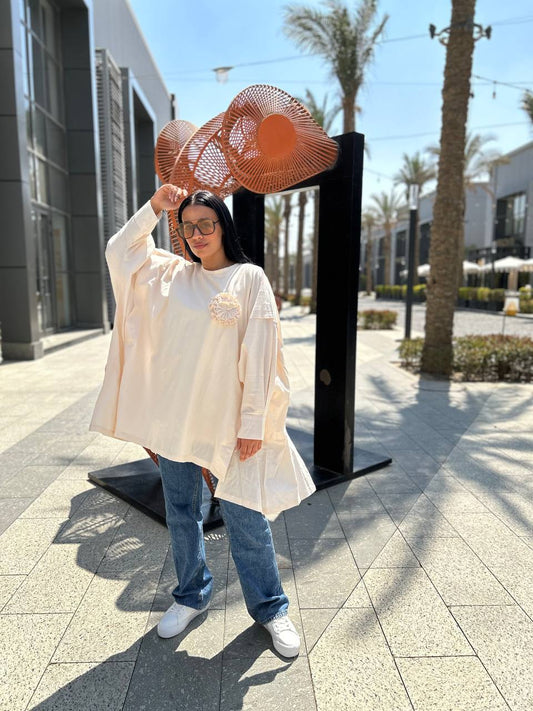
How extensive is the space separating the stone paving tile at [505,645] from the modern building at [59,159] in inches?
370

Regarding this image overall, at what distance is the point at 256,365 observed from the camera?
1.95 meters

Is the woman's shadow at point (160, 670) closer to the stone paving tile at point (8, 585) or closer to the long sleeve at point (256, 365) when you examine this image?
the stone paving tile at point (8, 585)

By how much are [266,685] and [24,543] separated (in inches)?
70.7

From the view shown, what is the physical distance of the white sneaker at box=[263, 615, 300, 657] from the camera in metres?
2.13

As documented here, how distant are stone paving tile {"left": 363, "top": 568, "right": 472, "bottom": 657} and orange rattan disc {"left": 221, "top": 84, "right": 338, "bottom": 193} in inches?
95.2

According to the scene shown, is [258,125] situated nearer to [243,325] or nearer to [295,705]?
[243,325]

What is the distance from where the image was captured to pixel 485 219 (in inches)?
1837

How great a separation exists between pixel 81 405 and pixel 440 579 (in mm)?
4908

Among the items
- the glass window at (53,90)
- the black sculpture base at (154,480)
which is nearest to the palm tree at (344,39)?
the glass window at (53,90)

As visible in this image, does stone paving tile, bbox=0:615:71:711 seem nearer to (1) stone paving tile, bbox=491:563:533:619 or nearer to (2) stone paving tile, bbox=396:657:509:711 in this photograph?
(2) stone paving tile, bbox=396:657:509:711

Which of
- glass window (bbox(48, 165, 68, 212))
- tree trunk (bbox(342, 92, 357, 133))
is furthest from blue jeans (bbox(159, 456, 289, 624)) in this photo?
tree trunk (bbox(342, 92, 357, 133))

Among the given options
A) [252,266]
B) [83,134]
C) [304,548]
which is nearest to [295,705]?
[304,548]

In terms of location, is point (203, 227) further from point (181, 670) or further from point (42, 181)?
point (42, 181)

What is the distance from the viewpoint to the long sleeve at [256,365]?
1.95 m
